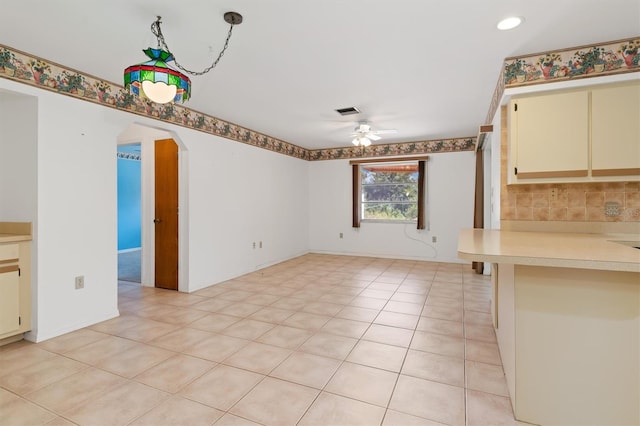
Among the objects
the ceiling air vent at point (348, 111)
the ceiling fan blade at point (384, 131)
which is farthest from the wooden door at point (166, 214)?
the ceiling fan blade at point (384, 131)

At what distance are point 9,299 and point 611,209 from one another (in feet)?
16.0

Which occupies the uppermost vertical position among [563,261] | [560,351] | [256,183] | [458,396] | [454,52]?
[454,52]

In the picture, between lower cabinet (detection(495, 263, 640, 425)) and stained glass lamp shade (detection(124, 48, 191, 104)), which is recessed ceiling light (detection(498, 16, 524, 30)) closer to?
lower cabinet (detection(495, 263, 640, 425))

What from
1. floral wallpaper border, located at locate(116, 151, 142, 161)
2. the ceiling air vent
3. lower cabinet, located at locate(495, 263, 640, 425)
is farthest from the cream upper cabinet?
floral wallpaper border, located at locate(116, 151, 142, 161)

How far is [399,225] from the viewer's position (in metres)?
6.35

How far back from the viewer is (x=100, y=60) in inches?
103

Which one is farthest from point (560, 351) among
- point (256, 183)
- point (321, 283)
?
point (256, 183)

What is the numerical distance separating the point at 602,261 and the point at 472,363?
1.34 meters

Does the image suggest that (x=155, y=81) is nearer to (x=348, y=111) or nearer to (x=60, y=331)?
(x=60, y=331)

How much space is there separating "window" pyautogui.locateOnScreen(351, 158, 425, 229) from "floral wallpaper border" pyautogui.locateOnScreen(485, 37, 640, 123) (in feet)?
11.7

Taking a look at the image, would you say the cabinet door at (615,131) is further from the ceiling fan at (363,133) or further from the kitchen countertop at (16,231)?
the kitchen countertop at (16,231)

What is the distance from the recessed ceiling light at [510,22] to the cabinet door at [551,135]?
0.58 m

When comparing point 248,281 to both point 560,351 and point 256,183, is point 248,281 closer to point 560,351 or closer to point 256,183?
point 256,183

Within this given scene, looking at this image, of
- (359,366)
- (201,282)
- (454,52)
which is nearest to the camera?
(359,366)
